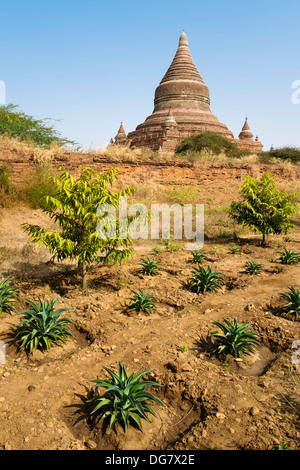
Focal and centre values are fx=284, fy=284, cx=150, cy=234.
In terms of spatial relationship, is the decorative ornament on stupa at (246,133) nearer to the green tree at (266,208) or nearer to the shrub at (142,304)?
the green tree at (266,208)

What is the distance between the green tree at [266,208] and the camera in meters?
7.81

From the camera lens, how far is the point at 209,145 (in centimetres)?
1834

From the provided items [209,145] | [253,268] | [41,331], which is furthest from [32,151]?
[209,145]

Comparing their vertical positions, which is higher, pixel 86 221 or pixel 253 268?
pixel 86 221

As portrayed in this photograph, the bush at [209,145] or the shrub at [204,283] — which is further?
the bush at [209,145]

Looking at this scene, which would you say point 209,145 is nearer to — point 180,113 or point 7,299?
point 180,113

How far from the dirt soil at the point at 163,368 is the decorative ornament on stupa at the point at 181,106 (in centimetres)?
1766

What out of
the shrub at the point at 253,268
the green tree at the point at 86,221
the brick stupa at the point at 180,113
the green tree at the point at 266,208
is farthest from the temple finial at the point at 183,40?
the green tree at the point at 86,221

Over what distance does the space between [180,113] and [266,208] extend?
19018 mm

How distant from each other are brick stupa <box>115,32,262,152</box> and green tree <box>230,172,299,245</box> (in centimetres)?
1312

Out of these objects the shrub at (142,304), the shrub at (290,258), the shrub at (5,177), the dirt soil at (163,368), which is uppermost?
the shrub at (5,177)

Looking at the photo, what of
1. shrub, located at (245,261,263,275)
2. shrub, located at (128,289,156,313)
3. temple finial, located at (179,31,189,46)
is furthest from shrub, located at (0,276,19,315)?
temple finial, located at (179,31,189,46)

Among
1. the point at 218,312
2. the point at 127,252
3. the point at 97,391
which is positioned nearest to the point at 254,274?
the point at 218,312

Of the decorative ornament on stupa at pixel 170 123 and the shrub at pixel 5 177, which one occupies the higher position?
the decorative ornament on stupa at pixel 170 123
